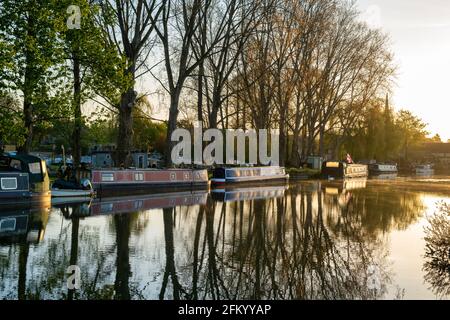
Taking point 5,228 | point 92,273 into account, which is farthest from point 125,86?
point 92,273

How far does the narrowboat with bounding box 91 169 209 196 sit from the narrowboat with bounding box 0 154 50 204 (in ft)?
16.6

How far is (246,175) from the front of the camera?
134ft

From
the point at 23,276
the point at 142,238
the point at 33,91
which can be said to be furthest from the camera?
the point at 33,91

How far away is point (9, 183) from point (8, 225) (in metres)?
4.85

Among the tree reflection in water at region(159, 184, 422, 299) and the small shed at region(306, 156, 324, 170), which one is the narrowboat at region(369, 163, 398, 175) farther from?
the tree reflection in water at region(159, 184, 422, 299)

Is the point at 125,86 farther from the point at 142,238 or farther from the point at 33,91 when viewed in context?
the point at 142,238

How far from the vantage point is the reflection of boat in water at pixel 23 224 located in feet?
47.7

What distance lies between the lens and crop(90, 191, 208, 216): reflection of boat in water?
22045mm

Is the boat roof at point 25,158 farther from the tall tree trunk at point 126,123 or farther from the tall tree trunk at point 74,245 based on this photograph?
the tall tree trunk at point 126,123

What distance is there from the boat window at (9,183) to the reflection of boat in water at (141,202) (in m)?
2.99

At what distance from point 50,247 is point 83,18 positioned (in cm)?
1409

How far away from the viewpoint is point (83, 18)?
24562mm

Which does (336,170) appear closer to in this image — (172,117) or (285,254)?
(172,117)

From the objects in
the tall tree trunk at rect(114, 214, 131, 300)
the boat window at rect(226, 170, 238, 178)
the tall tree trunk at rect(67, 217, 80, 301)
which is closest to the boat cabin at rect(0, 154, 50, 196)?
the tall tree trunk at rect(67, 217, 80, 301)
